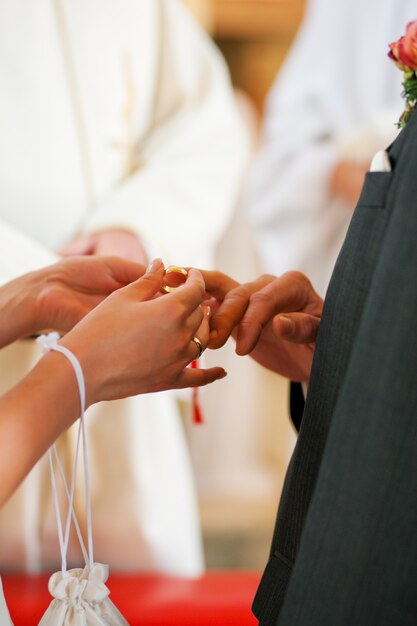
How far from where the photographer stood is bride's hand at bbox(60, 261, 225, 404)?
0.65 meters

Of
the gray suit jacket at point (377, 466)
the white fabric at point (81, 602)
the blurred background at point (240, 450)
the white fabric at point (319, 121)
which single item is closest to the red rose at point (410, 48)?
the gray suit jacket at point (377, 466)

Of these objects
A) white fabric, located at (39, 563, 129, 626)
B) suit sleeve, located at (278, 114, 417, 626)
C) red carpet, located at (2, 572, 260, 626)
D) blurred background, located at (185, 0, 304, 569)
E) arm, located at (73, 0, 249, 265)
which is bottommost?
blurred background, located at (185, 0, 304, 569)

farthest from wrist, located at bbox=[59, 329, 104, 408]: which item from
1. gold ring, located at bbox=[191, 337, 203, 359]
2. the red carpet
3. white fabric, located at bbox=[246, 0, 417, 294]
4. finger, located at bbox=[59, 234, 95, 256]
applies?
white fabric, located at bbox=[246, 0, 417, 294]

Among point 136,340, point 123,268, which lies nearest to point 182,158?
point 123,268

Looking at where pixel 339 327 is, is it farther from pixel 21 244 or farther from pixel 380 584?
pixel 21 244

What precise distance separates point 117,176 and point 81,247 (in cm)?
23

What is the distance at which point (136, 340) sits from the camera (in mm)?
654

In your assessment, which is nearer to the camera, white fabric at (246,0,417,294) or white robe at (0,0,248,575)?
white robe at (0,0,248,575)

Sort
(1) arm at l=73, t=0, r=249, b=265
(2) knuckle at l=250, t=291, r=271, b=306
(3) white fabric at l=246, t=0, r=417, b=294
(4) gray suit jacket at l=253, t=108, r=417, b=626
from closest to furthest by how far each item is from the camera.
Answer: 1. (4) gray suit jacket at l=253, t=108, r=417, b=626
2. (2) knuckle at l=250, t=291, r=271, b=306
3. (1) arm at l=73, t=0, r=249, b=265
4. (3) white fabric at l=246, t=0, r=417, b=294

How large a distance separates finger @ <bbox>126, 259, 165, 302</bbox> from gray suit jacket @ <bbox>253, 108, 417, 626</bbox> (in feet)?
0.62

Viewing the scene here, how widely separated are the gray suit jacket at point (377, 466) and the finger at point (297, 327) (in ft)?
0.53

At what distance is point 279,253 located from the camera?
1.83 metres

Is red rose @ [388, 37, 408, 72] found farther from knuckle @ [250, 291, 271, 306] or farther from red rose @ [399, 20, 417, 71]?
knuckle @ [250, 291, 271, 306]

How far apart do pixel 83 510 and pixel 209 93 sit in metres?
0.75
